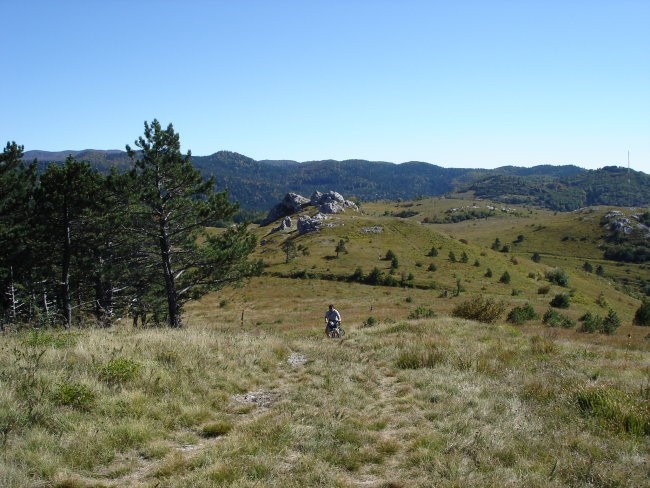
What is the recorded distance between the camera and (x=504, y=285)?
72250 millimetres

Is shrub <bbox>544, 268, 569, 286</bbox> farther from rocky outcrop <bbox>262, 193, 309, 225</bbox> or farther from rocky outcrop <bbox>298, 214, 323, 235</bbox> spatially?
rocky outcrop <bbox>262, 193, 309, 225</bbox>

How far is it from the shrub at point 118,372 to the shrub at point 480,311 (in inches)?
856

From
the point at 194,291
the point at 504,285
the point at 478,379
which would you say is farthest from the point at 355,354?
the point at 504,285

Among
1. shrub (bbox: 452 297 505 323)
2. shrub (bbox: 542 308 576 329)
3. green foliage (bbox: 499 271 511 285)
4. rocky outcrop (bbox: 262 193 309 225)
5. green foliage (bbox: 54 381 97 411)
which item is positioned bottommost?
green foliage (bbox: 499 271 511 285)

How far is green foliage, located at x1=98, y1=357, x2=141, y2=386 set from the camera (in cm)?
907

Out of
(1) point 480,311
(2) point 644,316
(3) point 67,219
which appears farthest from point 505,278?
(3) point 67,219

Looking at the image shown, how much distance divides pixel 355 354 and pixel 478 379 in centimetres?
469

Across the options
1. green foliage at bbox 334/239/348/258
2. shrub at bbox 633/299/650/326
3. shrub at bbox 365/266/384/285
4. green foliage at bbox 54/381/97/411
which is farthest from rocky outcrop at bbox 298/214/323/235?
green foliage at bbox 54/381/97/411

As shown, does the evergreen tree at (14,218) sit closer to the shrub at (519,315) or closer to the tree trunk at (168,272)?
the tree trunk at (168,272)

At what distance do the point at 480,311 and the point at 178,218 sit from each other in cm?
1906

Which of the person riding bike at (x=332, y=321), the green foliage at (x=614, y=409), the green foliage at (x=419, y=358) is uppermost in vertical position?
the green foliage at (x=614, y=409)

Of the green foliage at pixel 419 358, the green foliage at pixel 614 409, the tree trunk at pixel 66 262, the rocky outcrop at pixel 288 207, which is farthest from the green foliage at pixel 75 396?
the rocky outcrop at pixel 288 207

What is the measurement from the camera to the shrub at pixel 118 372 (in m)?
9.08

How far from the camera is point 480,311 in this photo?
1063 inches
